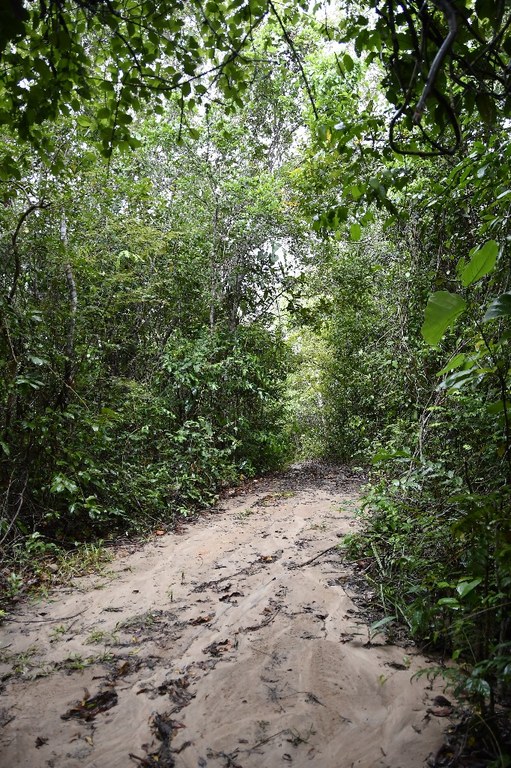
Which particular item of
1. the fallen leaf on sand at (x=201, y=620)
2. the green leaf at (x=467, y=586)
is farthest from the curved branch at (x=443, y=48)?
the fallen leaf on sand at (x=201, y=620)

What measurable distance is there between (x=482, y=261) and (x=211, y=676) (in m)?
2.35

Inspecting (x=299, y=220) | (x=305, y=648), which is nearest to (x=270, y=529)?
(x=305, y=648)

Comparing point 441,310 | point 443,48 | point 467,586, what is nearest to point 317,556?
point 467,586

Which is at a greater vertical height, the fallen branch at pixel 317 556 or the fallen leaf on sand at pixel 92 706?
the fallen leaf on sand at pixel 92 706

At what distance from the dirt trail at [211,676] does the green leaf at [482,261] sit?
183 cm

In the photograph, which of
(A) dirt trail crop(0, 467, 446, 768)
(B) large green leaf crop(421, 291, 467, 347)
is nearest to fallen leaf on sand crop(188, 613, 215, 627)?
(A) dirt trail crop(0, 467, 446, 768)

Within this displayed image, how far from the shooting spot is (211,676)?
2250mm

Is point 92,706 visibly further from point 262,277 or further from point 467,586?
point 262,277

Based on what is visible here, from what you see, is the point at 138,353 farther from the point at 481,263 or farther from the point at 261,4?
the point at 481,263

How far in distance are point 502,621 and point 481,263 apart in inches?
59.5

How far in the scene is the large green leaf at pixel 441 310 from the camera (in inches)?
65.2

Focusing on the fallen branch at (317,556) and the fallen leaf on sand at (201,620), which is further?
the fallen branch at (317,556)

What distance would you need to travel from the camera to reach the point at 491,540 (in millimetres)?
1785

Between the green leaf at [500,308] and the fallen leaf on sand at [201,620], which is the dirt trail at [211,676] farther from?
the green leaf at [500,308]
